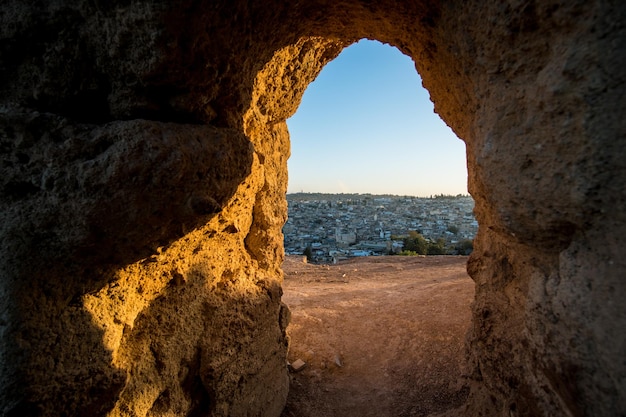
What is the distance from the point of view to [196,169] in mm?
1990

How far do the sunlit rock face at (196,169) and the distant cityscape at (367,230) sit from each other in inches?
555

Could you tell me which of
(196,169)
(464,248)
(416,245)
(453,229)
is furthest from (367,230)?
(196,169)

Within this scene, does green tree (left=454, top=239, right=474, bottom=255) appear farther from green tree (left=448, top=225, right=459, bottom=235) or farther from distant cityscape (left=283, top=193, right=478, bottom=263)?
green tree (left=448, top=225, right=459, bottom=235)

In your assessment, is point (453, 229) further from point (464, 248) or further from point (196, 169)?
point (196, 169)

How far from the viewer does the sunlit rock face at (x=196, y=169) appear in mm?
1501

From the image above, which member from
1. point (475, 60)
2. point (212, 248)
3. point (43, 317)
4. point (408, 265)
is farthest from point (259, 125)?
point (408, 265)

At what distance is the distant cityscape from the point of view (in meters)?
19.0

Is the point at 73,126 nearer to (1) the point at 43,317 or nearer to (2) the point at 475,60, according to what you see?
(1) the point at 43,317

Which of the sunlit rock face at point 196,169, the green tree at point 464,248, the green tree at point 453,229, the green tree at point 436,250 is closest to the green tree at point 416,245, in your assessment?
the green tree at point 436,250

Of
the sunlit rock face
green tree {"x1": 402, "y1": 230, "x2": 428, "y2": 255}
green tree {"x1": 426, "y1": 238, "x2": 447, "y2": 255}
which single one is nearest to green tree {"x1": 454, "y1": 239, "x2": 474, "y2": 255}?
green tree {"x1": 426, "y1": 238, "x2": 447, "y2": 255}

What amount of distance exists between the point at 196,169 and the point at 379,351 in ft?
13.3

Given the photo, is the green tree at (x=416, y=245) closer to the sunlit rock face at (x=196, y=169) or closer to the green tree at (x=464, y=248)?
the green tree at (x=464, y=248)

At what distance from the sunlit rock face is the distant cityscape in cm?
1410

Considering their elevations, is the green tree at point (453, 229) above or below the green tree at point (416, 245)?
above
